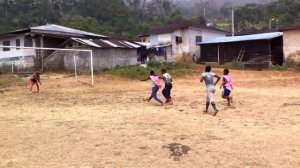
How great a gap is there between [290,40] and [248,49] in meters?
4.56

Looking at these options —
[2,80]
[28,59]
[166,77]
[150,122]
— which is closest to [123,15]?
[28,59]

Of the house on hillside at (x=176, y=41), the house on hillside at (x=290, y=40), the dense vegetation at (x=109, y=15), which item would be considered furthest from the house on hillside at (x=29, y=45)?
the dense vegetation at (x=109, y=15)

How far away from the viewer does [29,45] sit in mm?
32219

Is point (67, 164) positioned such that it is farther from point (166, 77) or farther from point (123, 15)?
point (123, 15)

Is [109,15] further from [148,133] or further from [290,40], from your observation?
[148,133]

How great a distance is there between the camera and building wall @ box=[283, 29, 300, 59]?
31.7 m

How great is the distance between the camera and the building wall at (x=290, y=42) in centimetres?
3170

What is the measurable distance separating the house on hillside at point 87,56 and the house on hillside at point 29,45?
0.81 m

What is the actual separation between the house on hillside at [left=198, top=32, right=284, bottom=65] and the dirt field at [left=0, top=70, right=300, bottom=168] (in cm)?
1804

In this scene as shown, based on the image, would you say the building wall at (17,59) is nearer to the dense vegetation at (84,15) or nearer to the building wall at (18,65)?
the building wall at (18,65)

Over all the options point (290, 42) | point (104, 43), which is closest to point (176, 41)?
point (104, 43)

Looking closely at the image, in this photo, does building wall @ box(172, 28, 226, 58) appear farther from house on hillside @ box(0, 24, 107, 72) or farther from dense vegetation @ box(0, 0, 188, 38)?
dense vegetation @ box(0, 0, 188, 38)

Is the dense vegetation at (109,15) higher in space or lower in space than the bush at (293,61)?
higher

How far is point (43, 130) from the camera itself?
33.7ft
